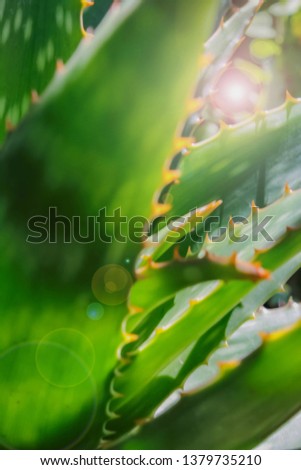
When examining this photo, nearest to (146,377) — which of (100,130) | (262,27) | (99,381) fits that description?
(99,381)

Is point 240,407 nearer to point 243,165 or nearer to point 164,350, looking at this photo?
point 164,350

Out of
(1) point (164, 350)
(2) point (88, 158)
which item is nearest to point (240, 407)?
(1) point (164, 350)

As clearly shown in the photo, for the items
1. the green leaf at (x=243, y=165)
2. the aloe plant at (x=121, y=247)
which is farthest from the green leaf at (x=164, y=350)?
the green leaf at (x=243, y=165)

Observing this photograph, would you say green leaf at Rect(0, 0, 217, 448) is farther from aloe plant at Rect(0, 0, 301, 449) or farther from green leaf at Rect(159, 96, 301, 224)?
green leaf at Rect(159, 96, 301, 224)

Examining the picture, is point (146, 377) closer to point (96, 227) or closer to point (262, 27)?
point (96, 227)

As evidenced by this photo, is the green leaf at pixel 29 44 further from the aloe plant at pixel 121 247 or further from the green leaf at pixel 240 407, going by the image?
the green leaf at pixel 240 407

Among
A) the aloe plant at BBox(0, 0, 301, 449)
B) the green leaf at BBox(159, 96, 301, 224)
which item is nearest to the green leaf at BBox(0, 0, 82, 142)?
the aloe plant at BBox(0, 0, 301, 449)
